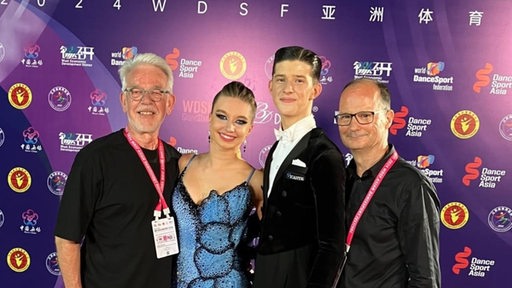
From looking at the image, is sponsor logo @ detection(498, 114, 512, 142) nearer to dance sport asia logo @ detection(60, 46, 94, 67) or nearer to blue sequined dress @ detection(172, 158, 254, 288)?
blue sequined dress @ detection(172, 158, 254, 288)

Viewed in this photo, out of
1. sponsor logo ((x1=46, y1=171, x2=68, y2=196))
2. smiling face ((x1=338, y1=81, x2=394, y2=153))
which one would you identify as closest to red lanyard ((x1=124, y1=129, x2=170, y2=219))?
smiling face ((x1=338, y1=81, x2=394, y2=153))

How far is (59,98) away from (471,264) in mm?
3381

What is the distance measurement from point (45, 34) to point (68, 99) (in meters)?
0.54

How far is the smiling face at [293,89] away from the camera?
1.85m

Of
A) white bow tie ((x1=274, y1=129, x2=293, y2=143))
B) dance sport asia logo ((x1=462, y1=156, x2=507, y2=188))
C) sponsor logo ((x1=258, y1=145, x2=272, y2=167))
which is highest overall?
white bow tie ((x1=274, y1=129, x2=293, y2=143))

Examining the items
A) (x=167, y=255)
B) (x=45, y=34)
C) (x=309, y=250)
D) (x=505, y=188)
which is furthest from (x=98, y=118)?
(x=505, y=188)

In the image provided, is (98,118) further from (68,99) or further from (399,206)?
(399,206)

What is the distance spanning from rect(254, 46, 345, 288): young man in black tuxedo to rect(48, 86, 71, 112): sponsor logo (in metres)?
2.26

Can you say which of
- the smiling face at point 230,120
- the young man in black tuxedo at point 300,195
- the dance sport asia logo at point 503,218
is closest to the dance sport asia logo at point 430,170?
the dance sport asia logo at point 503,218

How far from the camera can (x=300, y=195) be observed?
177 centimetres

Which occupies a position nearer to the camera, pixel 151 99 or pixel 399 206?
pixel 399 206

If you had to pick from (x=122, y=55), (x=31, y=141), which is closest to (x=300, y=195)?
(x=122, y=55)

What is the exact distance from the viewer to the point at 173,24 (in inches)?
135

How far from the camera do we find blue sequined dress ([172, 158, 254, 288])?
6.42 ft
